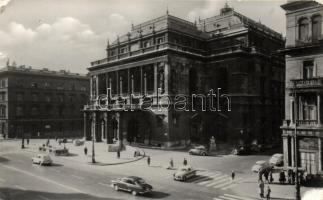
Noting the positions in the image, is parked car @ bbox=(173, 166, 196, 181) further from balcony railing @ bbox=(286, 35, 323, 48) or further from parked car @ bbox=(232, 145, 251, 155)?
balcony railing @ bbox=(286, 35, 323, 48)

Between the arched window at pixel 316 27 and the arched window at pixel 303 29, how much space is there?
630 millimetres

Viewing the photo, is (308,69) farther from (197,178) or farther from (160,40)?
(160,40)

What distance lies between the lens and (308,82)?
2658 cm

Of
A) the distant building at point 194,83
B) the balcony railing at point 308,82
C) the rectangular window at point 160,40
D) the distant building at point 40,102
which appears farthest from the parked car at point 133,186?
the distant building at point 40,102

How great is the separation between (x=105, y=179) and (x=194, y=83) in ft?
82.6

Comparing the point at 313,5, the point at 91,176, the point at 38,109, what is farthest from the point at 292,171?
the point at 38,109

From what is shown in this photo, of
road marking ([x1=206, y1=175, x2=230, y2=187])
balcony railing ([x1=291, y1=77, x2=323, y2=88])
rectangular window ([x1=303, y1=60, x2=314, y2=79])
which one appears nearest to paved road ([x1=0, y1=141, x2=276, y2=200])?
road marking ([x1=206, y1=175, x2=230, y2=187])

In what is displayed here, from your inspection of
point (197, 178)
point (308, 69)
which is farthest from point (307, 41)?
point (197, 178)

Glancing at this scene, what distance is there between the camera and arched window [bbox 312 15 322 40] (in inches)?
1022

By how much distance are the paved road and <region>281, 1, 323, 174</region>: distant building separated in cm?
566

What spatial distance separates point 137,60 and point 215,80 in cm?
1239

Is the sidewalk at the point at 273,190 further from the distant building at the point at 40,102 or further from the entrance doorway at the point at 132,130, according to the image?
the distant building at the point at 40,102

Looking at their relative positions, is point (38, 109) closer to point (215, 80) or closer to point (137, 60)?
point (137, 60)

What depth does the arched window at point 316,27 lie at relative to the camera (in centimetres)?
2595
